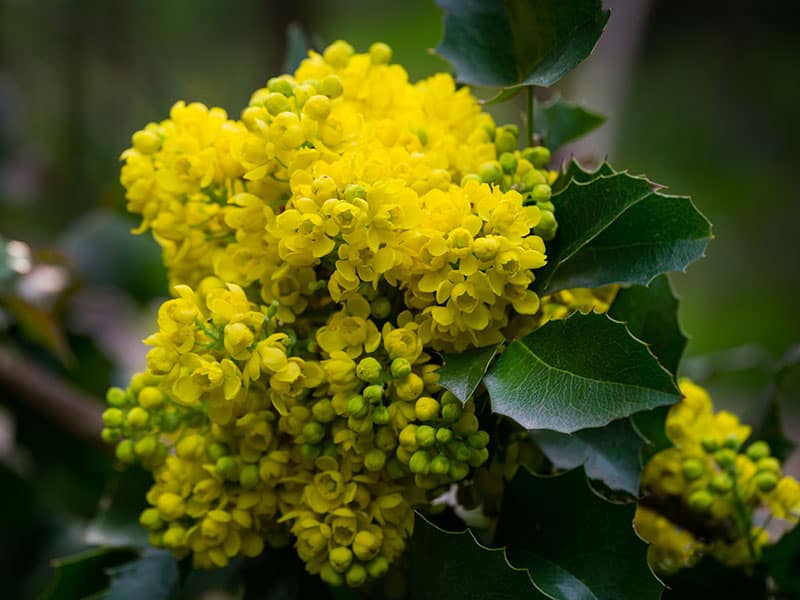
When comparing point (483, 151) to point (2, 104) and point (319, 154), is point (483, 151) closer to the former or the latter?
point (319, 154)

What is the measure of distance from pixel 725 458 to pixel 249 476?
1.17 ft

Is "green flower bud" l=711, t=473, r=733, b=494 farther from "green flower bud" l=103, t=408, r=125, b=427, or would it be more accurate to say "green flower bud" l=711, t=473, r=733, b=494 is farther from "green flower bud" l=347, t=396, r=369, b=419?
"green flower bud" l=103, t=408, r=125, b=427

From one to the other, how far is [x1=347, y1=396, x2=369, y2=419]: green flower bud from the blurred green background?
0.56 m

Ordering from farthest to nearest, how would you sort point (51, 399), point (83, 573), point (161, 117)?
point (161, 117) → point (51, 399) → point (83, 573)

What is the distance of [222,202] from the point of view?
59cm

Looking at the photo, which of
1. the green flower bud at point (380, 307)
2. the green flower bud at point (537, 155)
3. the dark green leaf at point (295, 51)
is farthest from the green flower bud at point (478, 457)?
the dark green leaf at point (295, 51)

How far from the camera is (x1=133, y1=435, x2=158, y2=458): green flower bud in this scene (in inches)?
23.2

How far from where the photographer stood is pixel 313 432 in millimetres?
534

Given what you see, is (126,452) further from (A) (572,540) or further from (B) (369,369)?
(A) (572,540)

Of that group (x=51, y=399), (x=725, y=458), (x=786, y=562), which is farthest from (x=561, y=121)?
(x=51, y=399)

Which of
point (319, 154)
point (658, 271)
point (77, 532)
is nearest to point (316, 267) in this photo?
point (319, 154)

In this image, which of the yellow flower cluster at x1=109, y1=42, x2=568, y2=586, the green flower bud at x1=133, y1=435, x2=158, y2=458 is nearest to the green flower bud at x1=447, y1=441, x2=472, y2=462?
the yellow flower cluster at x1=109, y1=42, x2=568, y2=586

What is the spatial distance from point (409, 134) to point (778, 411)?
452mm

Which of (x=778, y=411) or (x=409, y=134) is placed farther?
(x=778, y=411)
